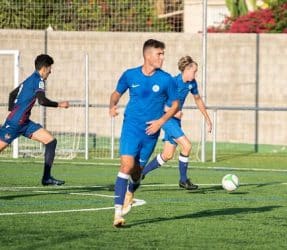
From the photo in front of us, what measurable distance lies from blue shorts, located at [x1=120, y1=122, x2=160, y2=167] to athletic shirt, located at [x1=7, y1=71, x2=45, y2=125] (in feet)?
14.9

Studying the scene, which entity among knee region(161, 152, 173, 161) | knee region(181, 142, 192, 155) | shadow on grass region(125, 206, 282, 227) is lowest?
shadow on grass region(125, 206, 282, 227)

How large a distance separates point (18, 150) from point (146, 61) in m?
13.8

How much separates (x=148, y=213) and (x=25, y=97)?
396cm

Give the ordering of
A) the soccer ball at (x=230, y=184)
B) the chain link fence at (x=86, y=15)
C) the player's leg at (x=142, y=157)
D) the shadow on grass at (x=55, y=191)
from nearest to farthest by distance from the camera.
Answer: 1. the player's leg at (x=142, y=157)
2. the shadow on grass at (x=55, y=191)
3. the soccer ball at (x=230, y=184)
4. the chain link fence at (x=86, y=15)

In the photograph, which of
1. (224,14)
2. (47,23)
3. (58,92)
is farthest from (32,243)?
(224,14)

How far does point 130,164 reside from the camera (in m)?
12.7

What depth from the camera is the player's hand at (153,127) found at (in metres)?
12.7

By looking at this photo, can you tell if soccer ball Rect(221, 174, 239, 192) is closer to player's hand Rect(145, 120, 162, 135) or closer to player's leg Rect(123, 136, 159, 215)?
player's leg Rect(123, 136, 159, 215)

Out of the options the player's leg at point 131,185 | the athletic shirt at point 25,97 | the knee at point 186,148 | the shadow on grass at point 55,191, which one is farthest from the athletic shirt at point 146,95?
the knee at point 186,148

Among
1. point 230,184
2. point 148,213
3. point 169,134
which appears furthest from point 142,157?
point 169,134

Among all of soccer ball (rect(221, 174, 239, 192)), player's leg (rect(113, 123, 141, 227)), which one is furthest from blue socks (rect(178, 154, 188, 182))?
player's leg (rect(113, 123, 141, 227))

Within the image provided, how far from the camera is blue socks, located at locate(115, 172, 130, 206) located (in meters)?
12.6

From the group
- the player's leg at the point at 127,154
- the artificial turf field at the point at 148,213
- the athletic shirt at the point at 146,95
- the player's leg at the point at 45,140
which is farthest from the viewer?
the player's leg at the point at 45,140

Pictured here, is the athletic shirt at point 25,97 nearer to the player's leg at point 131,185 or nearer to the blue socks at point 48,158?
the blue socks at point 48,158
